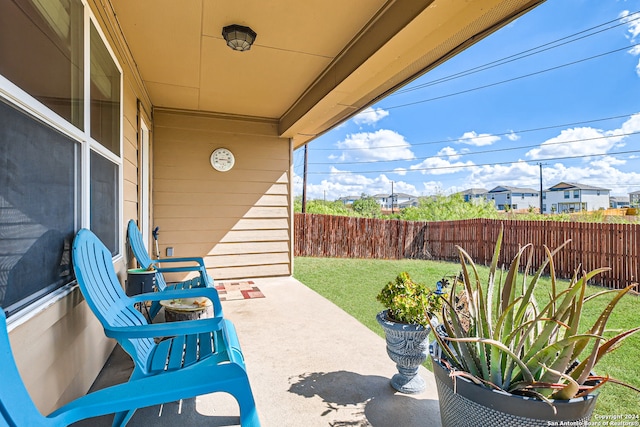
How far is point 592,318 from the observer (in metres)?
3.39

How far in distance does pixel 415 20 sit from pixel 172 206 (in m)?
4.02

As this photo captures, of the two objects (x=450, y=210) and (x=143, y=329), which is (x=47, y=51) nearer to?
(x=143, y=329)

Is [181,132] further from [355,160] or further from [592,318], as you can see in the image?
[355,160]

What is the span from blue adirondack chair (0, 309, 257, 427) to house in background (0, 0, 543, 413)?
44cm

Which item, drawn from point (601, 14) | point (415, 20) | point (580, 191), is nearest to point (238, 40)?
point (415, 20)

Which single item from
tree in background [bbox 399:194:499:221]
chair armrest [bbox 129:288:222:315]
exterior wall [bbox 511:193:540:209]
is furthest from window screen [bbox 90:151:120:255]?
exterior wall [bbox 511:193:540:209]

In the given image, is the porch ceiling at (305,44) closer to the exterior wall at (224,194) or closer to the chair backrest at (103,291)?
the exterior wall at (224,194)

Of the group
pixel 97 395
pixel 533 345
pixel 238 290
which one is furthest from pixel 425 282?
pixel 97 395

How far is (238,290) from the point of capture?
14.7ft

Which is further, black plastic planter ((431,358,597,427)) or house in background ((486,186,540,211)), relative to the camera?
house in background ((486,186,540,211))

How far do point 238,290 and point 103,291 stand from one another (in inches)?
110

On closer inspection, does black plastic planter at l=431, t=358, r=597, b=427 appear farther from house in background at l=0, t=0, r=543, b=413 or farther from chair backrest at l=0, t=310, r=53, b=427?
house in background at l=0, t=0, r=543, b=413

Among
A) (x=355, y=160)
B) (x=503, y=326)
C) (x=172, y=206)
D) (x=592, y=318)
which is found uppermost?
(x=355, y=160)

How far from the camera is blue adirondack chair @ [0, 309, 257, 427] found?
742 millimetres
